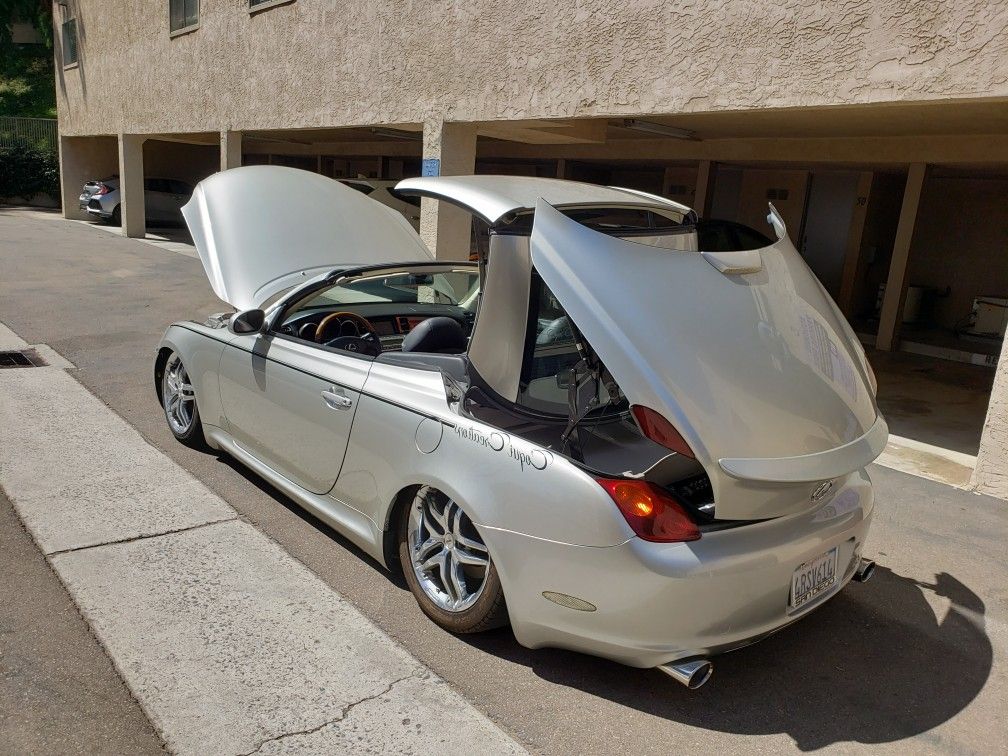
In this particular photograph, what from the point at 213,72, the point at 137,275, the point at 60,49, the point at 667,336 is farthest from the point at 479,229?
the point at 60,49

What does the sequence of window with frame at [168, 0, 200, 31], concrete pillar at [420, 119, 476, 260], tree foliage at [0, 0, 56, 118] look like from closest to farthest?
1. concrete pillar at [420, 119, 476, 260]
2. window with frame at [168, 0, 200, 31]
3. tree foliage at [0, 0, 56, 118]

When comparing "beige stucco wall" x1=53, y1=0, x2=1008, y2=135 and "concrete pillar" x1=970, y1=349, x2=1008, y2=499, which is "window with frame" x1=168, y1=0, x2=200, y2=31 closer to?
"beige stucco wall" x1=53, y1=0, x2=1008, y2=135

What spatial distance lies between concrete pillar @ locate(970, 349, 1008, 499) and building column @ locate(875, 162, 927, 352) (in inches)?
260

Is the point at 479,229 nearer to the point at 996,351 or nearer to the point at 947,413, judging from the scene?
the point at 947,413

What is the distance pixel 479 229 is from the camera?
320 cm

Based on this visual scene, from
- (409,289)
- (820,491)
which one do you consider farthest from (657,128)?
(820,491)

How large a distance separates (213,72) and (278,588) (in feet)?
43.0

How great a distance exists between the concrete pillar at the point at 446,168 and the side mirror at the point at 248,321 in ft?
15.9

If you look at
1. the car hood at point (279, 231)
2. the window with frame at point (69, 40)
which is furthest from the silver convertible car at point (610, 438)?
the window with frame at point (69, 40)

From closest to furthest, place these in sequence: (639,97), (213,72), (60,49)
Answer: (639,97)
(213,72)
(60,49)

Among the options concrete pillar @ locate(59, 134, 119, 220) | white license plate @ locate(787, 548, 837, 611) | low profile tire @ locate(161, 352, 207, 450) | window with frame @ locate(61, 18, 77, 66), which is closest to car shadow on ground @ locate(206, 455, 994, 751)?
white license plate @ locate(787, 548, 837, 611)

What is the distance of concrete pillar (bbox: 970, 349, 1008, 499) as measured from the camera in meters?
5.12

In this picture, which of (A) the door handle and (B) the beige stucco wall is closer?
(A) the door handle

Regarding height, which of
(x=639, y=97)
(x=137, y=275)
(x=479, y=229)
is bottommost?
(x=137, y=275)
